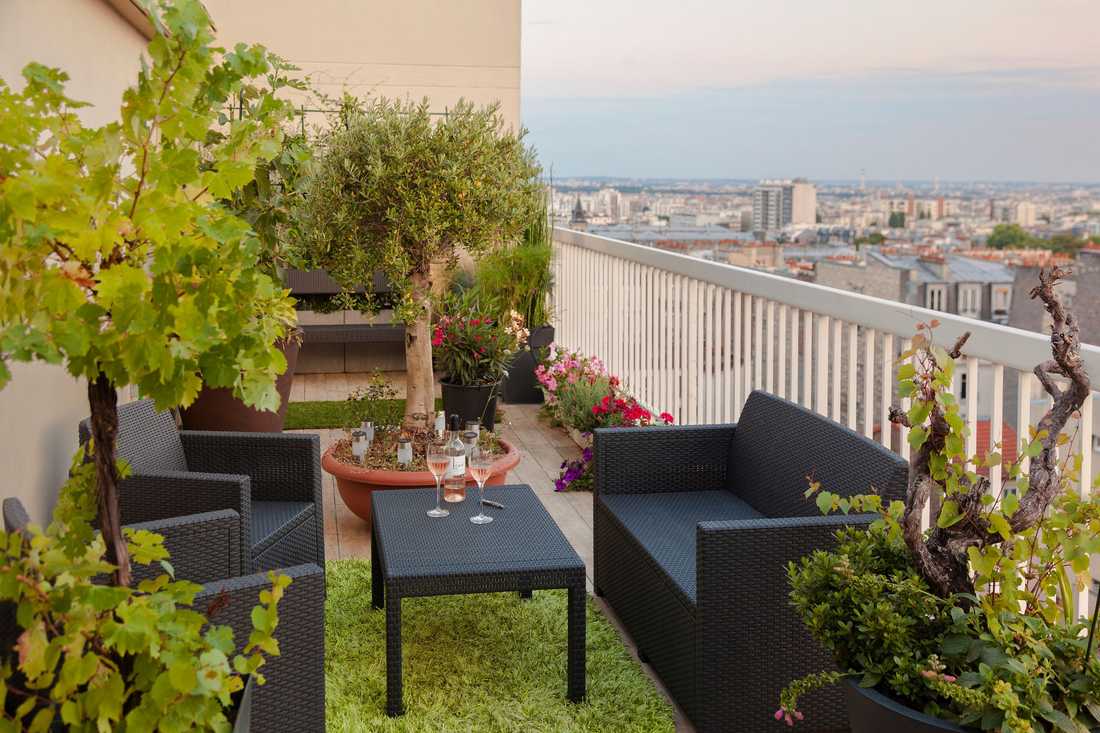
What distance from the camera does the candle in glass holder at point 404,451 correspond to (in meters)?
4.84

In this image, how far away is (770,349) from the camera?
4684mm

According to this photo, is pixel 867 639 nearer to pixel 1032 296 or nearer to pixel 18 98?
pixel 1032 296

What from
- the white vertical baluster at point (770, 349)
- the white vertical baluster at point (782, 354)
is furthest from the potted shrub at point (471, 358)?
the white vertical baluster at point (782, 354)

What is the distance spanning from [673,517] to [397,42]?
7.37 m

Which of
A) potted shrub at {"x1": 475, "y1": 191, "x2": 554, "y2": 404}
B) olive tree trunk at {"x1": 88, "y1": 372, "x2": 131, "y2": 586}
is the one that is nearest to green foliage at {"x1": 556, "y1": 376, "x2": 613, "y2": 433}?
potted shrub at {"x1": 475, "y1": 191, "x2": 554, "y2": 404}

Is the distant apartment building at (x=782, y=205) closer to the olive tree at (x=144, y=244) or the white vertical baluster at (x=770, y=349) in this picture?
the white vertical baluster at (x=770, y=349)

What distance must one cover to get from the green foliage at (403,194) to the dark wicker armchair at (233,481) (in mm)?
1357

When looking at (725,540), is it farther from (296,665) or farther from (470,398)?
(470,398)

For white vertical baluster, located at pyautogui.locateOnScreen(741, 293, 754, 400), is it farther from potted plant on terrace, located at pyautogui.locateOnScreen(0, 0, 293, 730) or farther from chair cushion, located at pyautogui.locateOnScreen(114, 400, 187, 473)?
potted plant on terrace, located at pyautogui.locateOnScreen(0, 0, 293, 730)

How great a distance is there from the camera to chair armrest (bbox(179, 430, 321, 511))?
3895 millimetres

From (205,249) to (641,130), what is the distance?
48.1 ft

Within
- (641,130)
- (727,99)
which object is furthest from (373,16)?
(727,99)

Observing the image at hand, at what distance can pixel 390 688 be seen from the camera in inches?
124

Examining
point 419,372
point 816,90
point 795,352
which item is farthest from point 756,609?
point 816,90
